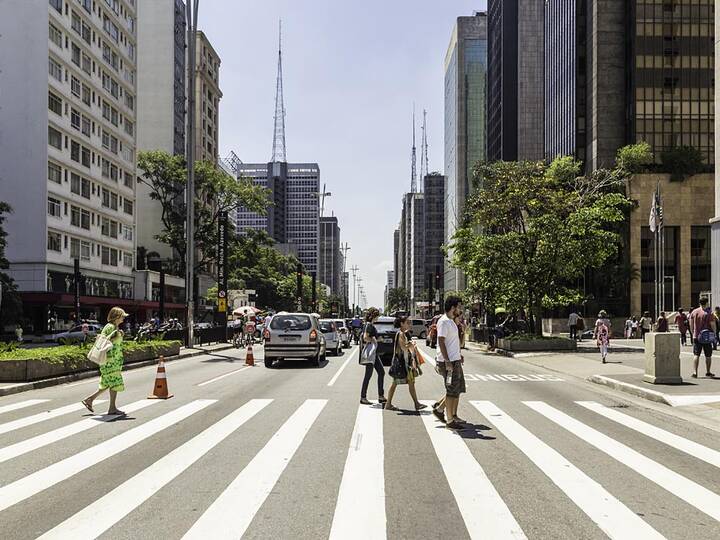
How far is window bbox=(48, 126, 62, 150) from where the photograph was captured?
50.5 meters

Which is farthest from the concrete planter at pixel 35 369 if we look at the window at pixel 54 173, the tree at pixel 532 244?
the window at pixel 54 173

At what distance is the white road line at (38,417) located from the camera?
1014cm

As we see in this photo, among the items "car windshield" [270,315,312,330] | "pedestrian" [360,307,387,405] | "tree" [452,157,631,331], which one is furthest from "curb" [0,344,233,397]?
"tree" [452,157,631,331]

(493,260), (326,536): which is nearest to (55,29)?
(493,260)

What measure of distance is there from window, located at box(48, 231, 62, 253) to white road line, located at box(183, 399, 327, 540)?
4583 centimetres

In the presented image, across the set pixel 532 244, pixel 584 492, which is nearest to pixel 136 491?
pixel 584 492

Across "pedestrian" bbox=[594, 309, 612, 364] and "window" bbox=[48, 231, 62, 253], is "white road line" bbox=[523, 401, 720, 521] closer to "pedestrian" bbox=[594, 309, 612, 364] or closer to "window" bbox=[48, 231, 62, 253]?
"pedestrian" bbox=[594, 309, 612, 364]

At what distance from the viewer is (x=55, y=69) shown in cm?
5194

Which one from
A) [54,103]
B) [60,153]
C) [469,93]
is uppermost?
[469,93]

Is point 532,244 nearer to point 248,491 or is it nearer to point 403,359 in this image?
point 403,359

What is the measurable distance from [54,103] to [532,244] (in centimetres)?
3766

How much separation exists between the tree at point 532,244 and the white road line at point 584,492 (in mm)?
23383

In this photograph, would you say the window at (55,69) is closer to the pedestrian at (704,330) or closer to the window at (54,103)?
the window at (54,103)

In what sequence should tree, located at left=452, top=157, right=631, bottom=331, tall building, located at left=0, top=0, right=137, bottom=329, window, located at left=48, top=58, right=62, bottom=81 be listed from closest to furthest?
tree, located at left=452, top=157, right=631, bottom=331
tall building, located at left=0, top=0, right=137, bottom=329
window, located at left=48, top=58, right=62, bottom=81
